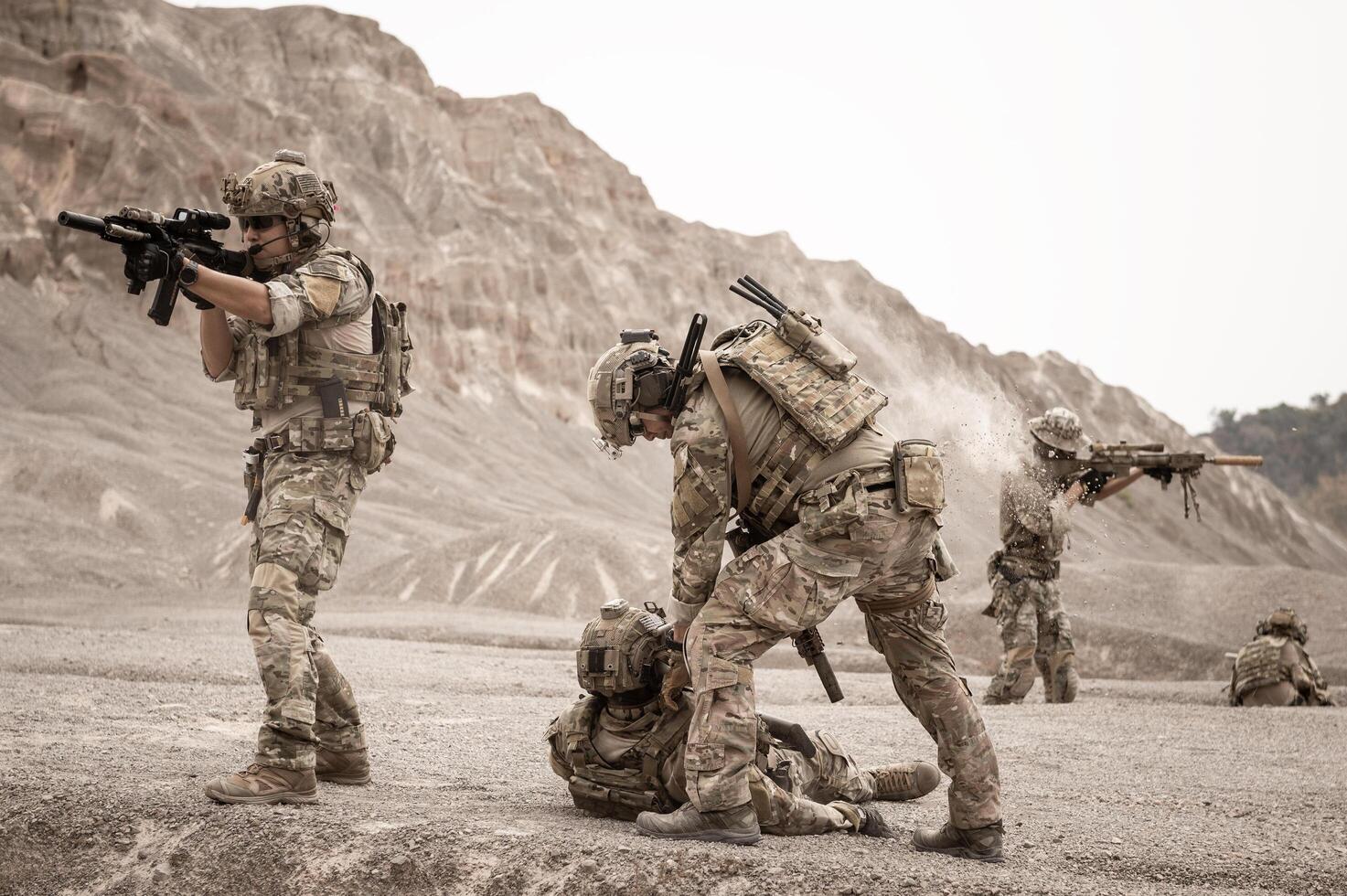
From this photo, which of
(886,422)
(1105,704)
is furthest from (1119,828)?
(886,422)

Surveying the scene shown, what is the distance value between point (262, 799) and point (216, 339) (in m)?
1.91

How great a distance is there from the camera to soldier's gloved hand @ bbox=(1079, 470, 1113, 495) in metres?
12.1

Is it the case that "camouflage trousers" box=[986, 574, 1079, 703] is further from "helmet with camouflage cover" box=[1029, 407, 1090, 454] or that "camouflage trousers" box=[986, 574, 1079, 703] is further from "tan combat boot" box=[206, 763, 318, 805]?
"tan combat boot" box=[206, 763, 318, 805]

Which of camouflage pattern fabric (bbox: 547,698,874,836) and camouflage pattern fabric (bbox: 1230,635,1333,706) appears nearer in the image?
camouflage pattern fabric (bbox: 547,698,874,836)

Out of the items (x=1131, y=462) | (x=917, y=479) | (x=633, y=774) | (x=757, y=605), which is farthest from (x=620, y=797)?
(x=1131, y=462)

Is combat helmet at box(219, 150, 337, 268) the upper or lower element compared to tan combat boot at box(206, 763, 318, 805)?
upper

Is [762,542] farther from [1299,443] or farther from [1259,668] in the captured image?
[1299,443]

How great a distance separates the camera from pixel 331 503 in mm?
5430

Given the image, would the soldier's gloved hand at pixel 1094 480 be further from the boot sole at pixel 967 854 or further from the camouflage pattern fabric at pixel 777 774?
the boot sole at pixel 967 854

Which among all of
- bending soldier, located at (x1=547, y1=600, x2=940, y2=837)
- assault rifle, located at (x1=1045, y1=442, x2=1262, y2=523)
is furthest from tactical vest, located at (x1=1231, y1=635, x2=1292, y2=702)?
bending soldier, located at (x1=547, y1=600, x2=940, y2=837)

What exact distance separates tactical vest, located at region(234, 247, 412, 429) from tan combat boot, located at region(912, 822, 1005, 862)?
9.46 ft

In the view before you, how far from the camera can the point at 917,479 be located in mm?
4594

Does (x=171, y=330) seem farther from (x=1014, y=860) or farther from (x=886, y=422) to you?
(x=1014, y=860)

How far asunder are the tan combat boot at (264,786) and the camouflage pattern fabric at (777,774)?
103 cm
